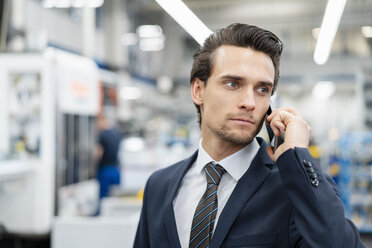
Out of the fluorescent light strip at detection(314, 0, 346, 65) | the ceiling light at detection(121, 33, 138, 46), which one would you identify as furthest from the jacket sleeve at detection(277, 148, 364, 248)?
the ceiling light at detection(121, 33, 138, 46)

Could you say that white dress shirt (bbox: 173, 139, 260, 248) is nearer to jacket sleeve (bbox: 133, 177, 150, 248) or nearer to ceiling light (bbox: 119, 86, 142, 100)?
jacket sleeve (bbox: 133, 177, 150, 248)

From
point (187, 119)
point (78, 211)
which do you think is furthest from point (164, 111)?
point (78, 211)

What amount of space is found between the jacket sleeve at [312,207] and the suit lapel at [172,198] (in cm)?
37

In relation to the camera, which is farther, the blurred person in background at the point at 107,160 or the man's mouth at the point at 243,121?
the blurred person in background at the point at 107,160

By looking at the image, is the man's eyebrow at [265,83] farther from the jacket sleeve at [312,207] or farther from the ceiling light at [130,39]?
the ceiling light at [130,39]

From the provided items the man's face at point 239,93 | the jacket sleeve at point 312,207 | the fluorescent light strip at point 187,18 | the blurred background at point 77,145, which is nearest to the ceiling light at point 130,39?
the blurred background at point 77,145

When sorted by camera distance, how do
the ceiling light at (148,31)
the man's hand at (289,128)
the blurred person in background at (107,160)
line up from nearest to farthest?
1. the man's hand at (289,128)
2. the blurred person in background at (107,160)
3. the ceiling light at (148,31)

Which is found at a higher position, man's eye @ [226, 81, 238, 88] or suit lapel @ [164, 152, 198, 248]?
man's eye @ [226, 81, 238, 88]

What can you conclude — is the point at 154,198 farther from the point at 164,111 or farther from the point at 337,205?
the point at 164,111

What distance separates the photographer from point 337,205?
1.11 m

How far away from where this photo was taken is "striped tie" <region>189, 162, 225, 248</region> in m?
1.29

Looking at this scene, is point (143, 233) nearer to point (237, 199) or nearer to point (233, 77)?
point (237, 199)

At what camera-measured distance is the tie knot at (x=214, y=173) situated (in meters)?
1.39

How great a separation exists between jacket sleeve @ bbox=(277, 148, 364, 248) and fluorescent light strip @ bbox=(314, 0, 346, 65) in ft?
1.53
